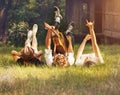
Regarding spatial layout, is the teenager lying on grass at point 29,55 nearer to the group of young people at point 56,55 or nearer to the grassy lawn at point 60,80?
the group of young people at point 56,55

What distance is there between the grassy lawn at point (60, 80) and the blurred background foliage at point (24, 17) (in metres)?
11.3

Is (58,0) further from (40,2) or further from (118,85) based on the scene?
(118,85)

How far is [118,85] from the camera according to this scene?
8.16 meters

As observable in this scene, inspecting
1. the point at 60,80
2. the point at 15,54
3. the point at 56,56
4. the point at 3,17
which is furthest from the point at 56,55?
the point at 3,17

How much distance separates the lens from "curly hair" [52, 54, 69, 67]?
10.6 m

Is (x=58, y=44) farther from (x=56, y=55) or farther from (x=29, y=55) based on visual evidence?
(x=29, y=55)

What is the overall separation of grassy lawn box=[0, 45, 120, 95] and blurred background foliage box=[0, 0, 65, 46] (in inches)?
446

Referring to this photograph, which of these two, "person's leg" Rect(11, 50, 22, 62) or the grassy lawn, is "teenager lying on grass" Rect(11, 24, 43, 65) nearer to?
"person's leg" Rect(11, 50, 22, 62)

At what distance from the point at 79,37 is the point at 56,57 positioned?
12446 mm

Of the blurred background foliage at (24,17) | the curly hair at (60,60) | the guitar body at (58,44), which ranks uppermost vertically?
the guitar body at (58,44)

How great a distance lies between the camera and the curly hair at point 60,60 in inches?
418

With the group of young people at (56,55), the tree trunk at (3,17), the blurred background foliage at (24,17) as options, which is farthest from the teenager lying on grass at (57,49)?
the tree trunk at (3,17)

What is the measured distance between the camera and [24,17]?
28.4 m

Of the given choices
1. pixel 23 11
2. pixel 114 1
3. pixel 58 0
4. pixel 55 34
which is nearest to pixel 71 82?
pixel 55 34
